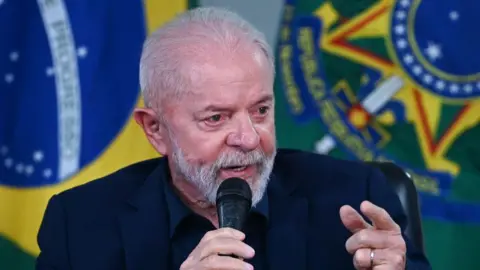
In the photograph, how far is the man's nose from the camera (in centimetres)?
148

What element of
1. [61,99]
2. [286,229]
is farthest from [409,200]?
[61,99]

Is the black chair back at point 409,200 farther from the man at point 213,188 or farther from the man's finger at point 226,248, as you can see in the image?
the man's finger at point 226,248

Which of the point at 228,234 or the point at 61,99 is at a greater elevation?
the point at 228,234

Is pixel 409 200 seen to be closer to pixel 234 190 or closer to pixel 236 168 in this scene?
pixel 236 168

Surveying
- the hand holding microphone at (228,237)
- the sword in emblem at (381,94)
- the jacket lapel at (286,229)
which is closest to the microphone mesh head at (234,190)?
the hand holding microphone at (228,237)

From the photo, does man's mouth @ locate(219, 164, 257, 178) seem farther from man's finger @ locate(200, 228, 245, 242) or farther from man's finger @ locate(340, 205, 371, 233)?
man's finger @ locate(200, 228, 245, 242)

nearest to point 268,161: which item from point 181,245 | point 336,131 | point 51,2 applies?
point 181,245

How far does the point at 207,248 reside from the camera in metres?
1.20

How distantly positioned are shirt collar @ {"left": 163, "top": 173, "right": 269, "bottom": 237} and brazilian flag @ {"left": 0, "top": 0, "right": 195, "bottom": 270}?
38.2 inches

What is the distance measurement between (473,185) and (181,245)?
3.93 feet

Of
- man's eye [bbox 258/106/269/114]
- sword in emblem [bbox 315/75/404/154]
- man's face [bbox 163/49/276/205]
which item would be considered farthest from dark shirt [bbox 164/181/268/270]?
sword in emblem [bbox 315/75/404/154]

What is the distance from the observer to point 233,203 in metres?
1.28

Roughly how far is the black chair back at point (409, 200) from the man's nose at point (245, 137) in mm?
466

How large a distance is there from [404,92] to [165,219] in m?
1.15
